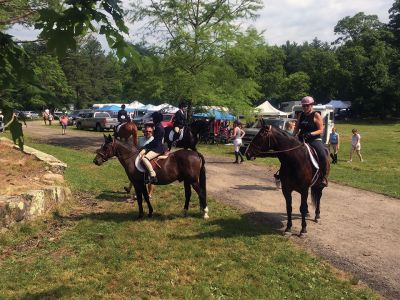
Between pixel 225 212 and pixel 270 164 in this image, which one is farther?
pixel 270 164

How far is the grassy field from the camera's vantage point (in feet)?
18.6

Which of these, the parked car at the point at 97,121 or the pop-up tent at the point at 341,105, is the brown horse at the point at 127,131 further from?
the pop-up tent at the point at 341,105

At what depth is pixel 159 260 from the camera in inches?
265

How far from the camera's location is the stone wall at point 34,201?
7.69 meters

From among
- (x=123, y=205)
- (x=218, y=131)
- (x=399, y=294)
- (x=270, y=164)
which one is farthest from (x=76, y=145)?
(x=399, y=294)

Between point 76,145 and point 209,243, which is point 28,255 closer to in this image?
point 209,243

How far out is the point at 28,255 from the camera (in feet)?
22.7

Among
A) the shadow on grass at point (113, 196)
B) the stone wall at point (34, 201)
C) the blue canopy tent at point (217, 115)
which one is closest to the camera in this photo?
the stone wall at point (34, 201)

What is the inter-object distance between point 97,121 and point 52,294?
34.1m

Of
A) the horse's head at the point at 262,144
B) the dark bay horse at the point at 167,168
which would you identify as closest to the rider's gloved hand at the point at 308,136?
the horse's head at the point at 262,144

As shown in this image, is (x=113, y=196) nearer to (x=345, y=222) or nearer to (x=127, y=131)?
(x=127, y=131)

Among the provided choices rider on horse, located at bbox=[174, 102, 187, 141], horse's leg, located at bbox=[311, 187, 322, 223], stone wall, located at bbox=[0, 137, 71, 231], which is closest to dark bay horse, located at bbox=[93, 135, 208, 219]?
rider on horse, located at bbox=[174, 102, 187, 141]

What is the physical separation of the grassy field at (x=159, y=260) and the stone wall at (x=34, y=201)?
248 mm

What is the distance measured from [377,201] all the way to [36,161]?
1015 cm
